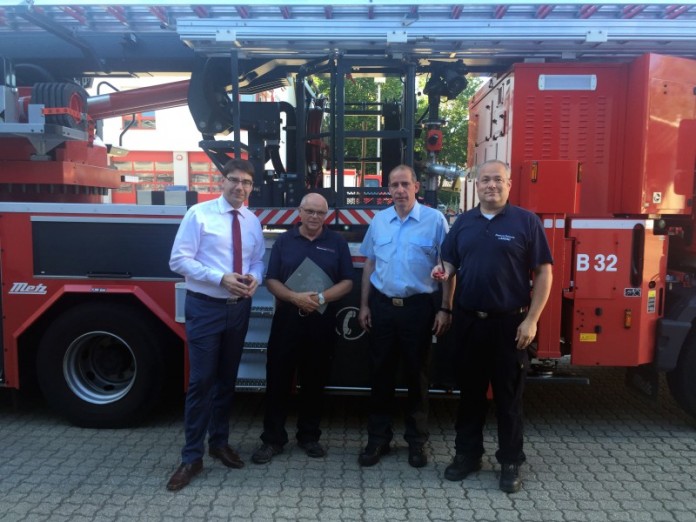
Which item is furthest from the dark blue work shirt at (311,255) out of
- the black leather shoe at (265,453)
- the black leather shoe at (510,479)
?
the black leather shoe at (510,479)

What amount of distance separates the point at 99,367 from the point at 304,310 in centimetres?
197

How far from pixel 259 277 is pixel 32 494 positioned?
1870 millimetres

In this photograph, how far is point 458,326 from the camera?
3795 mm

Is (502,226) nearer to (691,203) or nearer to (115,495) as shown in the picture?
(691,203)

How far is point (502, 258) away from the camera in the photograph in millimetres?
3555

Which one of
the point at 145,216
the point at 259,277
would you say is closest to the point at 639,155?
the point at 259,277

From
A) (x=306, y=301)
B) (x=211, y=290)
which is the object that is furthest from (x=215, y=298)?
(x=306, y=301)

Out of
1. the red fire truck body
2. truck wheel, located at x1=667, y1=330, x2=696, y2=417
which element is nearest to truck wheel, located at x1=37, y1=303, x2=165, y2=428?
the red fire truck body

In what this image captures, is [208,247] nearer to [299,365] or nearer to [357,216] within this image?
[299,365]

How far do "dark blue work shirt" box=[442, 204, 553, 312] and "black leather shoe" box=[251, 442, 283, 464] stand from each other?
5.39 ft

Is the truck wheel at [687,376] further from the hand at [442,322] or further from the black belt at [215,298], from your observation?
the black belt at [215,298]

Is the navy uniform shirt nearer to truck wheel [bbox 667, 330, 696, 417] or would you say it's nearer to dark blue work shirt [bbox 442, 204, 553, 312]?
dark blue work shirt [bbox 442, 204, 553, 312]

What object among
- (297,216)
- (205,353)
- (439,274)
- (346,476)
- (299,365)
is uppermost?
(297,216)

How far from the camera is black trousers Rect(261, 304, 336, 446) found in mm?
3977
